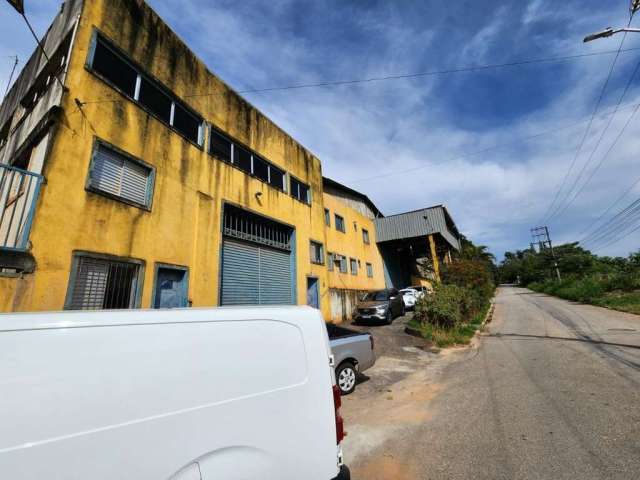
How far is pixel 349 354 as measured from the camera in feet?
19.5

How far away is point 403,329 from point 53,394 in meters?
12.5

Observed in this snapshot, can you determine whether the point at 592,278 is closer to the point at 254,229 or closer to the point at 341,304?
the point at 341,304

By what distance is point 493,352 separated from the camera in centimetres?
854

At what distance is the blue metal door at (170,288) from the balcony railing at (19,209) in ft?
8.99

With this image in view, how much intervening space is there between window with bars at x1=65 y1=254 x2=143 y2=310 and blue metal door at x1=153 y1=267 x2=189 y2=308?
1.94ft

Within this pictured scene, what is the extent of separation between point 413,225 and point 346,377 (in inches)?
773

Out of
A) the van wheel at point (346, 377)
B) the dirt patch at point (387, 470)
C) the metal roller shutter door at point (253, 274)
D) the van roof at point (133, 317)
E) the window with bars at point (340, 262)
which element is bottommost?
the dirt patch at point (387, 470)

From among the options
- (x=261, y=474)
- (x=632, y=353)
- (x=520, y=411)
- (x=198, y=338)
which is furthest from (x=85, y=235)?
(x=632, y=353)

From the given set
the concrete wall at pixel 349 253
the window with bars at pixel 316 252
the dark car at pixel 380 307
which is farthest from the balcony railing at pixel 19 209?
the dark car at pixel 380 307

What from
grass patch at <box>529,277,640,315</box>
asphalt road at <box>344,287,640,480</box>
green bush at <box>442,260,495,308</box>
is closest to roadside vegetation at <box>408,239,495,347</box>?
green bush at <box>442,260,495,308</box>

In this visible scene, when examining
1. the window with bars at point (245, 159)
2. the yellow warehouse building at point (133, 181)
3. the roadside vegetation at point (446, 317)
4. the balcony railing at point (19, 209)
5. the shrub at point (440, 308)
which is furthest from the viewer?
the shrub at point (440, 308)

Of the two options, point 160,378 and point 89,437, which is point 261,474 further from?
point 89,437

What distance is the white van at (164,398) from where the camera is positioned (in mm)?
1312

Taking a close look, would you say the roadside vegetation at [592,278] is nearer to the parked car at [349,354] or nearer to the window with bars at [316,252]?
the window with bars at [316,252]
